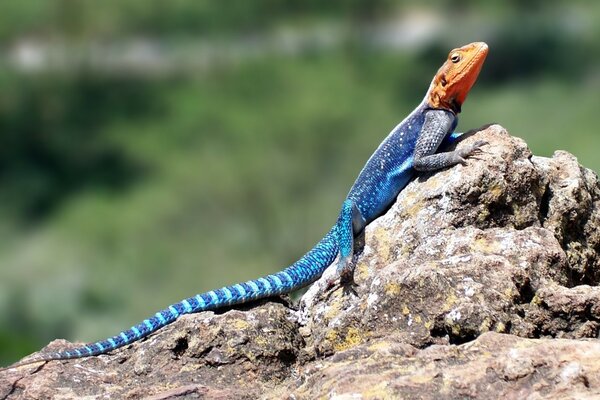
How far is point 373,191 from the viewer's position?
9.19ft

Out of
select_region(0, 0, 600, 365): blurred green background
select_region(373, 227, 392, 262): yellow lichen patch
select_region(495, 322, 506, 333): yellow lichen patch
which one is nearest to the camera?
select_region(495, 322, 506, 333): yellow lichen patch

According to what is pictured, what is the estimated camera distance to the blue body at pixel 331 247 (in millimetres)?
2428

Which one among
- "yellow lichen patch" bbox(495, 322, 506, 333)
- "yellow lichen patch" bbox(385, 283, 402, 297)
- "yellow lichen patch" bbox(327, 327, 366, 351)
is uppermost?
→ "yellow lichen patch" bbox(385, 283, 402, 297)

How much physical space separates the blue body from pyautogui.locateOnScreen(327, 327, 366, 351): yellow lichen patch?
37 centimetres

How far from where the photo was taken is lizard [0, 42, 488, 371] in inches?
96.8

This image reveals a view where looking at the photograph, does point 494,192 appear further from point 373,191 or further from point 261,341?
point 261,341

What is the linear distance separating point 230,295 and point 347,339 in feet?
1.48

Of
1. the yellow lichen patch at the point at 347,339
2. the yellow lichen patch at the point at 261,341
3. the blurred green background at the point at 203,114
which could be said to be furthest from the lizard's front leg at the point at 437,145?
the blurred green background at the point at 203,114

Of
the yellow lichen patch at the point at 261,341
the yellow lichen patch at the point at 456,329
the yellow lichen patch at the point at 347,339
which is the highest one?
the yellow lichen patch at the point at 261,341

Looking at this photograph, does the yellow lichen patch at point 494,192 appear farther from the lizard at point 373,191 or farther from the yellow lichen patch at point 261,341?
the yellow lichen patch at point 261,341

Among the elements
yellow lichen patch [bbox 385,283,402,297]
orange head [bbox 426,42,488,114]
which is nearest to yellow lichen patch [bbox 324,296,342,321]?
yellow lichen patch [bbox 385,283,402,297]

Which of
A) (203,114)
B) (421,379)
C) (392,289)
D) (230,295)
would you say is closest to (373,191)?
(230,295)

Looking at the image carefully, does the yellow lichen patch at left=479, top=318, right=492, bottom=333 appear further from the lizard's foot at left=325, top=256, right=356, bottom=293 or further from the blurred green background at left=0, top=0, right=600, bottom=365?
the blurred green background at left=0, top=0, right=600, bottom=365

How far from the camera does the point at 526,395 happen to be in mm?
1654
